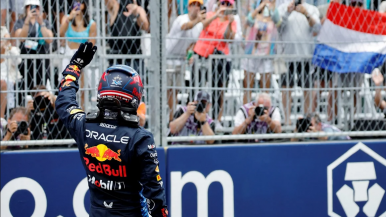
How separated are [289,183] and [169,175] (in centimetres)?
115

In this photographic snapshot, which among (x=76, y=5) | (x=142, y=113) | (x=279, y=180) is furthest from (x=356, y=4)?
(x=76, y=5)

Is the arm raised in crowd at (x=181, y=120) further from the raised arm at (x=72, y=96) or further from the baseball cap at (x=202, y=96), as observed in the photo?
the raised arm at (x=72, y=96)

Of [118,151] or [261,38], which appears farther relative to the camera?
[261,38]

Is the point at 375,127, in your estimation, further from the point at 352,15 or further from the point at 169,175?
the point at 169,175

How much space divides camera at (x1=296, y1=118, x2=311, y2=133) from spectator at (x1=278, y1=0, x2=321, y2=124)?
14cm

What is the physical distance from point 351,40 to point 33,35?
308cm

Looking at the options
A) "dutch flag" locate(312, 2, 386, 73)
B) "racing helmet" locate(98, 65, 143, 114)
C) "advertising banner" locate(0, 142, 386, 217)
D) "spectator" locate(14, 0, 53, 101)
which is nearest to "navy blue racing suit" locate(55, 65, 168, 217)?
"racing helmet" locate(98, 65, 143, 114)

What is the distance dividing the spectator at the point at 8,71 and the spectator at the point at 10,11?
0.10 meters

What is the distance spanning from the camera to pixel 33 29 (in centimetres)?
522

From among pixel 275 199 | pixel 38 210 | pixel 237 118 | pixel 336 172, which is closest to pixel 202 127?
pixel 237 118

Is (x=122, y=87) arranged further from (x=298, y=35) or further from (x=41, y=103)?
(x=298, y=35)

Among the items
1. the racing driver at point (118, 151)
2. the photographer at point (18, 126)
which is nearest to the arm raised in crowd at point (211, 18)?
the photographer at point (18, 126)

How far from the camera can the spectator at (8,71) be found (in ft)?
16.3

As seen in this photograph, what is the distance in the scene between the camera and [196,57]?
18.0 ft
